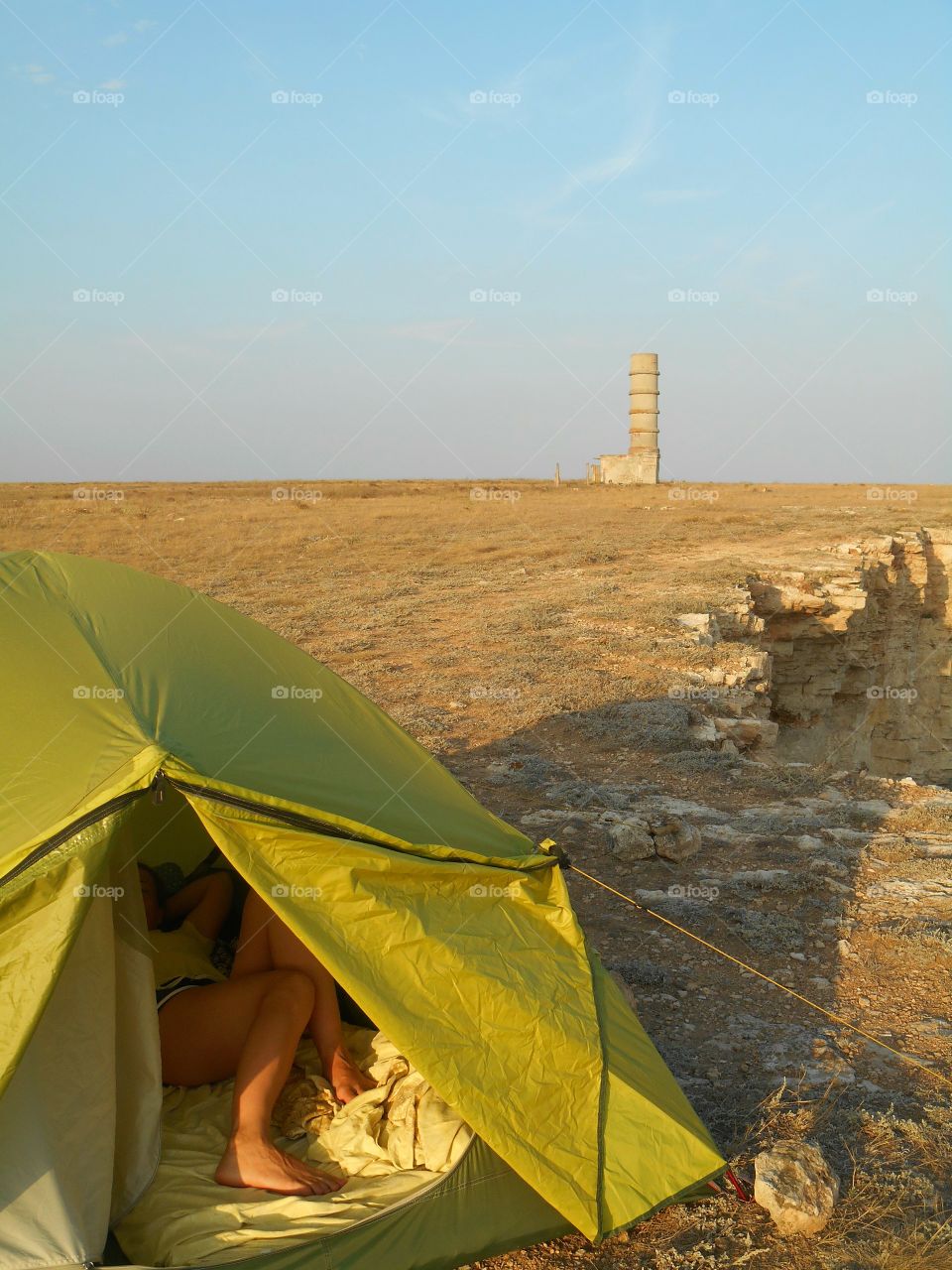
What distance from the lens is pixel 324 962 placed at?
286 centimetres

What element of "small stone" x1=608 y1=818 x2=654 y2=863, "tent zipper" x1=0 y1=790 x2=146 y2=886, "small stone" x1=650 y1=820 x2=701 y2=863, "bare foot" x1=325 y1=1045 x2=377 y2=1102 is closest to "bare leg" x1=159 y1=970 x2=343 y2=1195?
"bare foot" x1=325 y1=1045 x2=377 y2=1102

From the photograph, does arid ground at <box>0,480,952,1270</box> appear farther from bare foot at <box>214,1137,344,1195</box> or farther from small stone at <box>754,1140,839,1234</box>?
bare foot at <box>214,1137,344,1195</box>

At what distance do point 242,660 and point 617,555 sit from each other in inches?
526

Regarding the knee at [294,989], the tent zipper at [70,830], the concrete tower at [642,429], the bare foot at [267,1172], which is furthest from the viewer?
the concrete tower at [642,429]

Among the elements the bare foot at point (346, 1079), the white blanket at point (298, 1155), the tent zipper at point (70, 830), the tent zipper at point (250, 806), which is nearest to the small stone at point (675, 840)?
the white blanket at point (298, 1155)

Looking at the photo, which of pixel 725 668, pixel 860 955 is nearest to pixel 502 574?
pixel 725 668

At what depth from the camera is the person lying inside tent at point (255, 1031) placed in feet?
9.70

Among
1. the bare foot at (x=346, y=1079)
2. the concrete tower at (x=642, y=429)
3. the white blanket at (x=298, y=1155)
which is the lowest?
the white blanket at (x=298, y=1155)

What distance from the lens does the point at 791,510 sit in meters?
24.8

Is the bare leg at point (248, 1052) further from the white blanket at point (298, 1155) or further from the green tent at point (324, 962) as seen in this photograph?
the green tent at point (324, 962)

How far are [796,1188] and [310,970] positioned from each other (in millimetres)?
1700

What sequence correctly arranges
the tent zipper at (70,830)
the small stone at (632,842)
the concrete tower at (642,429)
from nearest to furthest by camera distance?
the tent zipper at (70,830)
the small stone at (632,842)
the concrete tower at (642,429)

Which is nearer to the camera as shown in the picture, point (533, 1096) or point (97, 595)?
point (533, 1096)

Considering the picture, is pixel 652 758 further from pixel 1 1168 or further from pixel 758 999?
pixel 1 1168
